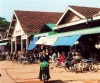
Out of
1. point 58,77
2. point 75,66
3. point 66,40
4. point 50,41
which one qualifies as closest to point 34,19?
point 50,41

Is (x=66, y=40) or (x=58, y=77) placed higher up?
(x=66, y=40)

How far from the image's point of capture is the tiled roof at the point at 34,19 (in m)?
31.0

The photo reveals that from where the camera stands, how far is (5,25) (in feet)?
201

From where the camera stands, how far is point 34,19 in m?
32.9

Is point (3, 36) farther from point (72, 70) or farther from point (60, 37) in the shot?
point (72, 70)

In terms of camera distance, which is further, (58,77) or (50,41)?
(50,41)

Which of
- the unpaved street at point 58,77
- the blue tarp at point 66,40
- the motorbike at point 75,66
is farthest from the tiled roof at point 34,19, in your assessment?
the unpaved street at point 58,77

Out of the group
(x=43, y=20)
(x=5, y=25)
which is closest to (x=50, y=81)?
(x=43, y=20)

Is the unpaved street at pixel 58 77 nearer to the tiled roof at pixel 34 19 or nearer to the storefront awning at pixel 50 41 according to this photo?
the storefront awning at pixel 50 41

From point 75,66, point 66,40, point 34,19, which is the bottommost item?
point 75,66

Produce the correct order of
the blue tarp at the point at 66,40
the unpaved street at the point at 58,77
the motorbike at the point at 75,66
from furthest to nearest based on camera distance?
1. the blue tarp at the point at 66,40
2. the motorbike at the point at 75,66
3. the unpaved street at the point at 58,77

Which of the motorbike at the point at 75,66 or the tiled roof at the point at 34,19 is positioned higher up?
the tiled roof at the point at 34,19

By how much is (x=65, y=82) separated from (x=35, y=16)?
22.5m

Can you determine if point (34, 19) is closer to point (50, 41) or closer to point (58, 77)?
point (50, 41)
